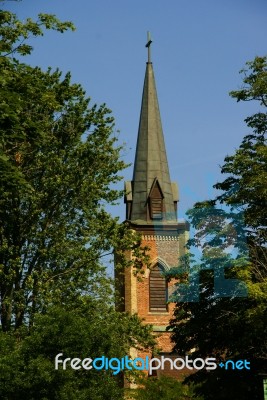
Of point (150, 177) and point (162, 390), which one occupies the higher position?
point (150, 177)

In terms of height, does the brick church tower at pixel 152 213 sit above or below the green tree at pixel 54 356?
above

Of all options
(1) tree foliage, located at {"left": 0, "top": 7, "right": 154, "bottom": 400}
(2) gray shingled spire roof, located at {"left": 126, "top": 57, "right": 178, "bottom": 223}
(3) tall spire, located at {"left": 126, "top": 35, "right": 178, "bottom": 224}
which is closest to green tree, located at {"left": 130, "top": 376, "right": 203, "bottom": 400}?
(1) tree foliage, located at {"left": 0, "top": 7, "right": 154, "bottom": 400}

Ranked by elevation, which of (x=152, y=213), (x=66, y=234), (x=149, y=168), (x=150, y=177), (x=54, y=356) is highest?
(x=149, y=168)

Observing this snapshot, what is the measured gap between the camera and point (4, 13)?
1591cm

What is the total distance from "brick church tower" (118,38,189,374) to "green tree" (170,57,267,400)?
19.6 metres

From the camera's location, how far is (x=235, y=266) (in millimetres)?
20125

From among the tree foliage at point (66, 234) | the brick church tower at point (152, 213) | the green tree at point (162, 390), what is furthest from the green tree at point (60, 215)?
the brick church tower at point (152, 213)

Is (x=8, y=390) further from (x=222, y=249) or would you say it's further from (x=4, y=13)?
(x=4, y=13)

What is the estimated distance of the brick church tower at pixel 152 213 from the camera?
43.5m

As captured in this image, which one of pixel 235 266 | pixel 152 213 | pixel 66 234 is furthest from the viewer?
pixel 152 213

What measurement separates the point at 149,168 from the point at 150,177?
54 cm

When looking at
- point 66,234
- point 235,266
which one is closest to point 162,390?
point 66,234

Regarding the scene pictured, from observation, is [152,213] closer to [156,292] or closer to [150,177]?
[150,177]

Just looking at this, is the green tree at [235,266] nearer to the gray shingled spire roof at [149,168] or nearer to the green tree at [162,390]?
the green tree at [162,390]
